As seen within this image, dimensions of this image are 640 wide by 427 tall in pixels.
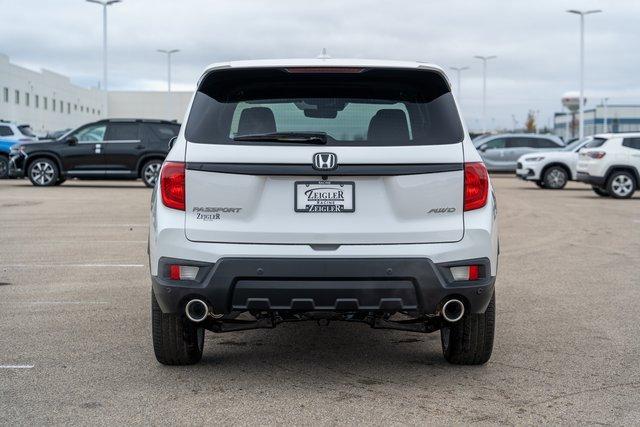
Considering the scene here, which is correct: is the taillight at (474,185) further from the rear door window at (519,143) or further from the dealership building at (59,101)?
the dealership building at (59,101)

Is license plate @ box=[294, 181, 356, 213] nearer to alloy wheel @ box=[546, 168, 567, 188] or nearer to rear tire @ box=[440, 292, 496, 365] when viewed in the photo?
rear tire @ box=[440, 292, 496, 365]

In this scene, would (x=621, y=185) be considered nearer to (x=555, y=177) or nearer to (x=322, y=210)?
(x=555, y=177)

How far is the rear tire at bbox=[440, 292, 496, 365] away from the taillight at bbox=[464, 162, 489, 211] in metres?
0.64

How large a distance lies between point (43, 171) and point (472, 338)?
2198cm

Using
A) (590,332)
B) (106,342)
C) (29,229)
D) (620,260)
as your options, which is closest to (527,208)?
(620,260)

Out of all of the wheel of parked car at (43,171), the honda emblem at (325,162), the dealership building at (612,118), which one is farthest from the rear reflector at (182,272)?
the dealership building at (612,118)

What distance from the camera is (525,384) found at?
5328 mm

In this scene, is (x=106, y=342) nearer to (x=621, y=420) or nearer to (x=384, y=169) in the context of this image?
(x=384, y=169)

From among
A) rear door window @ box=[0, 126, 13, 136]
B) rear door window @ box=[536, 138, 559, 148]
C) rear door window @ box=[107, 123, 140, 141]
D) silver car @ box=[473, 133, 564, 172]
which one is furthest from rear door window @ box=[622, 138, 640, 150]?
rear door window @ box=[0, 126, 13, 136]

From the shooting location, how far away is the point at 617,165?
75.8 ft

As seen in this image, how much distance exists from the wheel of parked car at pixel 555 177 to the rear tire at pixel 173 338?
23234 millimetres

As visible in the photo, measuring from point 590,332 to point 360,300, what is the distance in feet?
8.65

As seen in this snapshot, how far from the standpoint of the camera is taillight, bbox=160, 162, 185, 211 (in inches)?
198

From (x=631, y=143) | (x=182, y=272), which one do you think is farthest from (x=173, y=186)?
(x=631, y=143)
